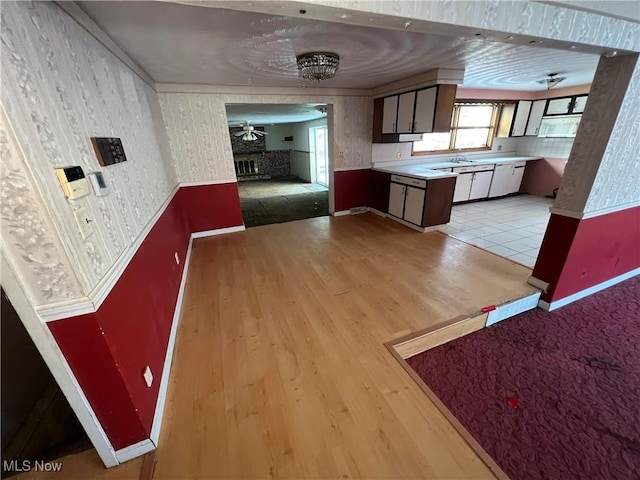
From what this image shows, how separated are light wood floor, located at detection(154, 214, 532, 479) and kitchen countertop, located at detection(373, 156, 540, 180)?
42.0 inches

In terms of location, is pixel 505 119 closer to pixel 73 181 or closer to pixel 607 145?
pixel 607 145

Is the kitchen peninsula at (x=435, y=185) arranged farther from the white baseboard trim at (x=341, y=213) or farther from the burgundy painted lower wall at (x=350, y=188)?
the white baseboard trim at (x=341, y=213)

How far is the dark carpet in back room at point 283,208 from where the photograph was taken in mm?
5121

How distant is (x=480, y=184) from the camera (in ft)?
17.7

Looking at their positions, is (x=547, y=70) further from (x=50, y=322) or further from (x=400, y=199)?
(x=50, y=322)

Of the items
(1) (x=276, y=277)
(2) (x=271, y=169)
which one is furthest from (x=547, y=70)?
(2) (x=271, y=169)

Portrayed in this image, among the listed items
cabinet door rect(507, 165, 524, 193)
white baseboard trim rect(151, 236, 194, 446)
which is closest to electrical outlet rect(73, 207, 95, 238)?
white baseboard trim rect(151, 236, 194, 446)

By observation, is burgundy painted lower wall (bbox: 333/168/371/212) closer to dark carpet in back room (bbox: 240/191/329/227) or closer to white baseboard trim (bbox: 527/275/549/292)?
dark carpet in back room (bbox: 240/191/329/227)

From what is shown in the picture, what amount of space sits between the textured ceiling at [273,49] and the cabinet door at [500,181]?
1990 mm

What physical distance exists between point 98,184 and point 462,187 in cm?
563

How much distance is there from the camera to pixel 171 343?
78.7 inches

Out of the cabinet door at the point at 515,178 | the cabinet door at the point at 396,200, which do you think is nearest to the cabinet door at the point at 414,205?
the cabinet door at the point at 396,200

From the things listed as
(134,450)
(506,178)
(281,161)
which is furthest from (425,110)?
(281,161)

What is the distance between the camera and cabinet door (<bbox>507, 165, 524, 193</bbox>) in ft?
18.7
